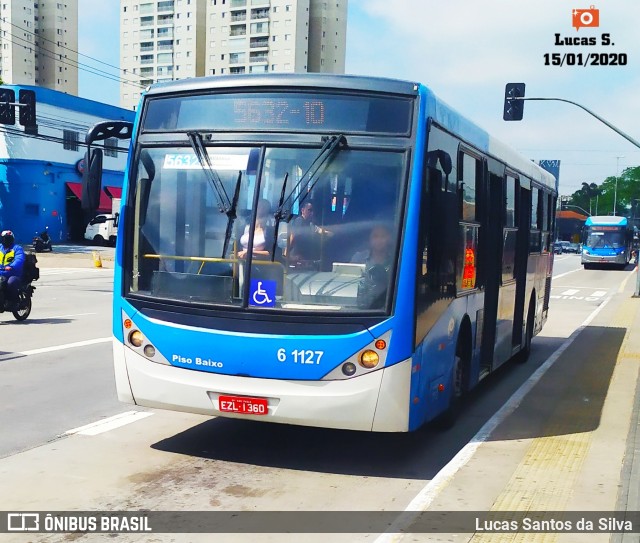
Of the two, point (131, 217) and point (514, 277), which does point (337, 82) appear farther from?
point (514, 277)

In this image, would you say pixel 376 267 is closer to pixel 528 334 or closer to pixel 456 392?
pixel 456 392

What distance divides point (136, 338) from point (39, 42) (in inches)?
4631

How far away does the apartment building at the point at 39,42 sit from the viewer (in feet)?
359

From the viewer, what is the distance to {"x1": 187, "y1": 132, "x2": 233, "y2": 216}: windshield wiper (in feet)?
20.8

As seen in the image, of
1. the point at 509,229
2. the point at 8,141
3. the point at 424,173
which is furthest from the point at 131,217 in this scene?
the point at 8,141

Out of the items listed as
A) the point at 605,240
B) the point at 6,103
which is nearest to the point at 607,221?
the point at 605,240

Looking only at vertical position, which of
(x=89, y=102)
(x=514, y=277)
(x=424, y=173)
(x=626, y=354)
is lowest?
(x=626, y=354)

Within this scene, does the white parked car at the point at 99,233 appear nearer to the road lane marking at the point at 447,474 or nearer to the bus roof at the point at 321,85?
the road lane marking at the point at 447,474

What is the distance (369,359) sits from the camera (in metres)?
6.07

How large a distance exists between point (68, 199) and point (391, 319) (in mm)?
51314

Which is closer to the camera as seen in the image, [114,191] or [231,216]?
[231,216]

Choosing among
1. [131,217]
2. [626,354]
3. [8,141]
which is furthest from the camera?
[8,141]

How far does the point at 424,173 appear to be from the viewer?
20.8ft

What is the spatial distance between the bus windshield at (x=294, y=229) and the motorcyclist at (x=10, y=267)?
31.1 ft
